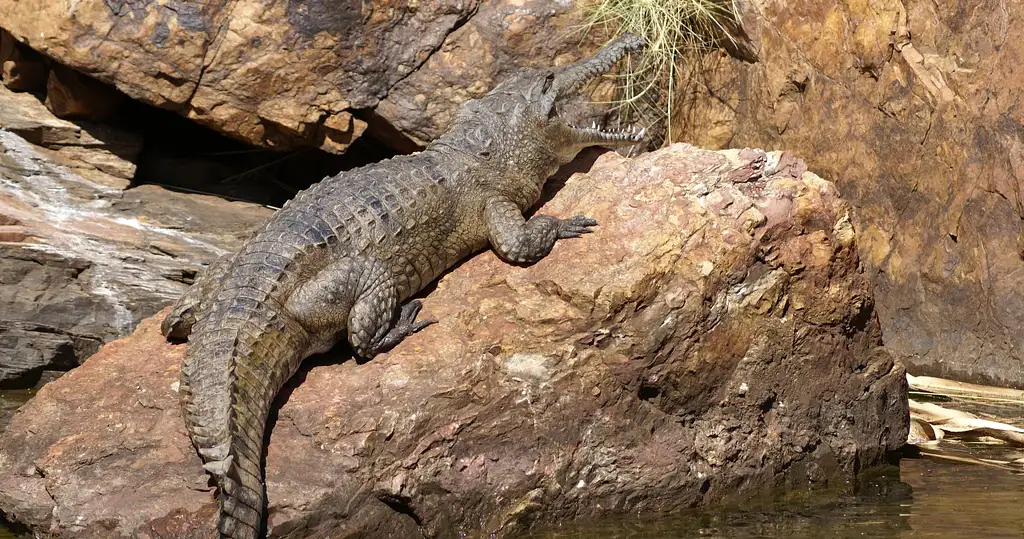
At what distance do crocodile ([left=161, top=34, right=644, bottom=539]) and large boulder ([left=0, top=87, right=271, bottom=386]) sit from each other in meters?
1.71

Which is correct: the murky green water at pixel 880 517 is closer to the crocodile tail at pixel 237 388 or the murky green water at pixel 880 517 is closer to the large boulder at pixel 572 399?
the large boulder at pixel 572 399

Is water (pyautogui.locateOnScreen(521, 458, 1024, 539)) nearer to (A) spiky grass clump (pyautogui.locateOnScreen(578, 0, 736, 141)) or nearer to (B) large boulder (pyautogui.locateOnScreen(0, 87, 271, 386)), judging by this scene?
(A) spiky grass clump (pyautogui.locateOnScreen(578, 0, 736, 141))

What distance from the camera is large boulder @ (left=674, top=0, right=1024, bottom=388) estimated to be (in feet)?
22.1

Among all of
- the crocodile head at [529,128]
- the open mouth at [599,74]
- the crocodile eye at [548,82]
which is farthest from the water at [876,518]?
the crocodile eye at [548,82]

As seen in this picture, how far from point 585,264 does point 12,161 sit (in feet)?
15.0

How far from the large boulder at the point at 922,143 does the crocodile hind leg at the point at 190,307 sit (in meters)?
4.12

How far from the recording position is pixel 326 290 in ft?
16.7

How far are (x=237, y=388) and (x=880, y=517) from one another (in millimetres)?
2948

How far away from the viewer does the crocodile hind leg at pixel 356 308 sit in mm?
5047

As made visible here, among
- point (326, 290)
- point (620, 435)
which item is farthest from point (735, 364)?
point (326, 290)

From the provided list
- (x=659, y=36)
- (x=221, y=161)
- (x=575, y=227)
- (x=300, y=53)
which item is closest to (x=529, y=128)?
(x=575, y=227)

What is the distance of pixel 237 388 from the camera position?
452 centimetres

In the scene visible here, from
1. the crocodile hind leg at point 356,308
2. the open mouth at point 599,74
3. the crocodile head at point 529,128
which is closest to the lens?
the crocodile hind leg at point 356,308

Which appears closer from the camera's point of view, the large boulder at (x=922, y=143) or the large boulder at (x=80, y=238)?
the large boulder at (x=922, y=143)
